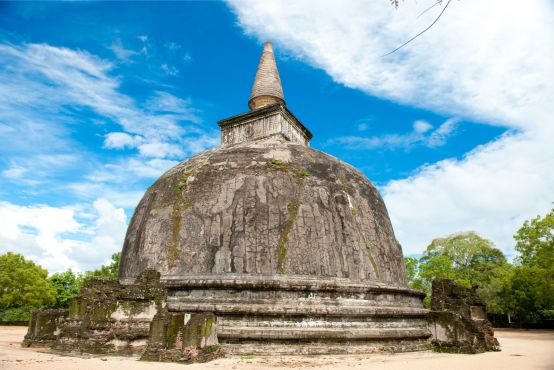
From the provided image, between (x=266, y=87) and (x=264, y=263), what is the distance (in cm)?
→ 909

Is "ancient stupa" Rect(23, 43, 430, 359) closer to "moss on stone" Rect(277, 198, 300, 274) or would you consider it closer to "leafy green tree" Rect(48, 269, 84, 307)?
"moss on stone" Rect(277, 198, 300, 274)

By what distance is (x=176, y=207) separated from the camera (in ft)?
34.2

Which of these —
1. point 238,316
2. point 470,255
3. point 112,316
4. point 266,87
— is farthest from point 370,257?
point 470,255

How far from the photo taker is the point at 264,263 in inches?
359

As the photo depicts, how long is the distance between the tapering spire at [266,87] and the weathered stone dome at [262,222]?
4.74 metres

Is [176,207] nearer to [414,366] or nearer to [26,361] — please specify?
[26,361]

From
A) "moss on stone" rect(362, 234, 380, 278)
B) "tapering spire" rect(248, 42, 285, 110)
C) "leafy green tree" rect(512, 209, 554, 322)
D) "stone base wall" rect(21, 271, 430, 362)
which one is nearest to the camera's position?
"stone base wall" rect(21, 271, 430, 362)

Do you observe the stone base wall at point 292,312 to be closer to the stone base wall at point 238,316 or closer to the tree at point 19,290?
the stone base wall at point 238,316

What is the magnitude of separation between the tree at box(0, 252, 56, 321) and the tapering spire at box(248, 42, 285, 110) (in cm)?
2062

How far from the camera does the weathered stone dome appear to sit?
9.31m

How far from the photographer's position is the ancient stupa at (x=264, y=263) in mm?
8367

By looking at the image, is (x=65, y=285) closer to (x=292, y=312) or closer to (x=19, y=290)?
(x=19, y=290)

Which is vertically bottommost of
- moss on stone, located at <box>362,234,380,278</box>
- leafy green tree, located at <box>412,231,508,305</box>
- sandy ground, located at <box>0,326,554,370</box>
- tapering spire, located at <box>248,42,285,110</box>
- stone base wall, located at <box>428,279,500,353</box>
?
sandy ground, located at <box>0,326,554,370</box>

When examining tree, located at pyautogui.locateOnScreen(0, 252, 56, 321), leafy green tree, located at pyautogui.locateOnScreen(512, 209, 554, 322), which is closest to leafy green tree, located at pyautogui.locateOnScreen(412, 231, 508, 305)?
leafy green tree, located at pyautogui.locateOnScreen(512, 209, 554, 322)
